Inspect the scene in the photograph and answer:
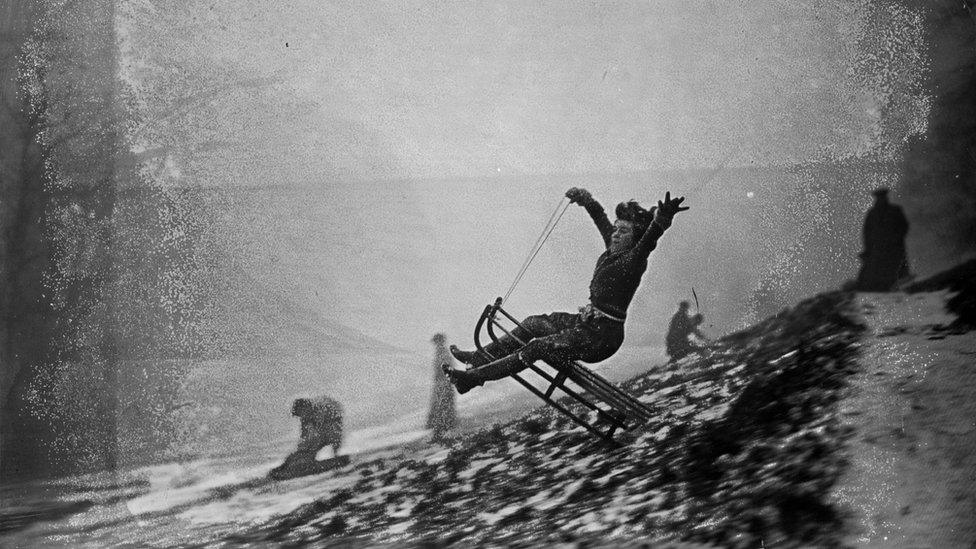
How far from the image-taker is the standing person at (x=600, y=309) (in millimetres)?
3309

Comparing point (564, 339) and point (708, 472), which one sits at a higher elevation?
point (564, 339)

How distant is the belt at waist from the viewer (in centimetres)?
333

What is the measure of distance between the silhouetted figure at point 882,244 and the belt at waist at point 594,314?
105 cm

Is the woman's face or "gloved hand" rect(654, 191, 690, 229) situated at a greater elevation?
"gloved hand" rect(654, 191, 690, 229)

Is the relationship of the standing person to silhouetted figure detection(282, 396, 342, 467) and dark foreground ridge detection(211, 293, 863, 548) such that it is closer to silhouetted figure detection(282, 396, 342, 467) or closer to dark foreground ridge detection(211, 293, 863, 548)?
dark foreground ridge detection(211, 293, 863, 548)

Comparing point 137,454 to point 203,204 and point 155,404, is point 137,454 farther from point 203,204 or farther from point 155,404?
point 203,204

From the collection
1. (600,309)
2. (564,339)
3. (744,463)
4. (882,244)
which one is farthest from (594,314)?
(882,244)

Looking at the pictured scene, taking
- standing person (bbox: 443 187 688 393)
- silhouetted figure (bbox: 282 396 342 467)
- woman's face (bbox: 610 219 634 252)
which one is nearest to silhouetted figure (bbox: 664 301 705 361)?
standing person (bbox: 443 187 688 393)

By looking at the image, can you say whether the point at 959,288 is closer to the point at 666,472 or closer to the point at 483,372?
the point at 666,472

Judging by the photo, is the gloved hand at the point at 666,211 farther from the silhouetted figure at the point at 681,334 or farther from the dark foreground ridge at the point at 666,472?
the dark foreground ridge at the point at 666,472

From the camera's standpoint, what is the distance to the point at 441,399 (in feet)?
11.5

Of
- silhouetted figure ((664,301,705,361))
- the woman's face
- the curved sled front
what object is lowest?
the curved sled front

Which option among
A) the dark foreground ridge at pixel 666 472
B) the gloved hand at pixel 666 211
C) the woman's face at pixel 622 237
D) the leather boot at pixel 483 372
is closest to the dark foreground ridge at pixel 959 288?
the dark foreground ridge at pixel 666 472

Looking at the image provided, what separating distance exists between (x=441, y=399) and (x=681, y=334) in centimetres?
110
